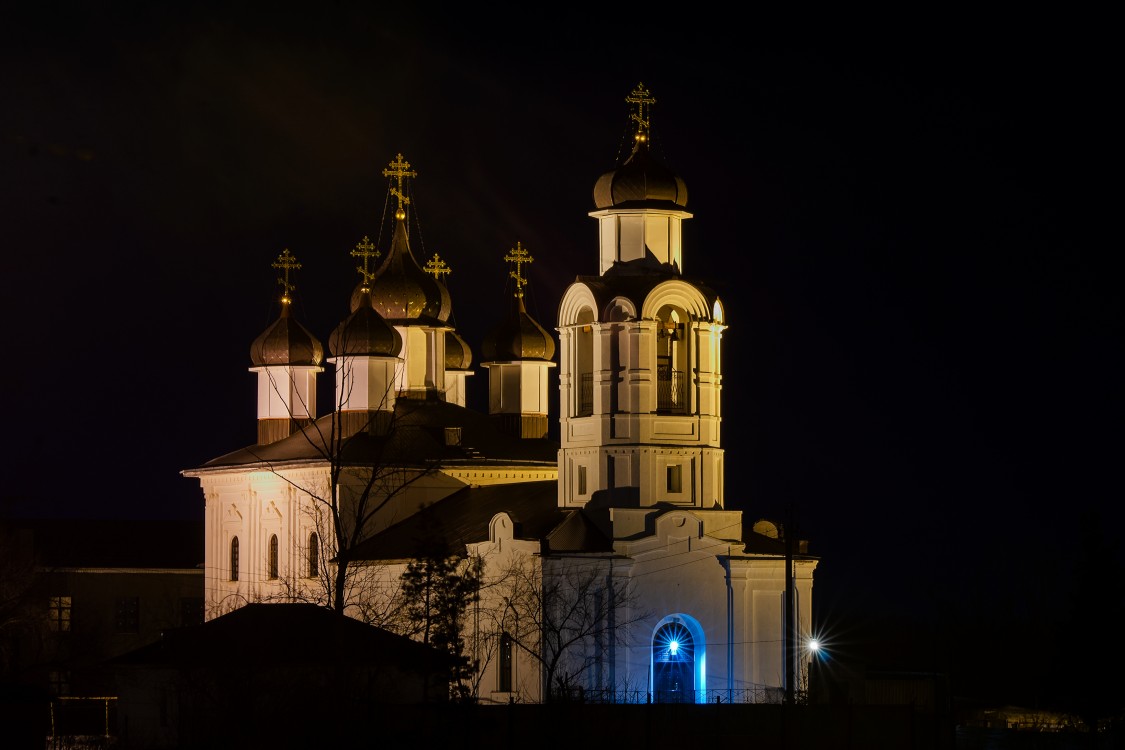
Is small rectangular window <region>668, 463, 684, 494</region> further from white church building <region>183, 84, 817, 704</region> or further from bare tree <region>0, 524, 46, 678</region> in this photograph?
bare tree <region>0, 524, 46, 678</region>

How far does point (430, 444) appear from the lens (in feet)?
171

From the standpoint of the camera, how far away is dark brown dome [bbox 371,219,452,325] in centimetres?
5531

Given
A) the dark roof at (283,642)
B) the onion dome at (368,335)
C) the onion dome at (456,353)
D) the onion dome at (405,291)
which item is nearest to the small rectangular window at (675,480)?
the dark roof at (283,642)

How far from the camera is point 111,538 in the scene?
222ft

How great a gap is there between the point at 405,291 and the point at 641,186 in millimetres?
12327

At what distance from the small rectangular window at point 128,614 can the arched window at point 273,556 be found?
10632 mm

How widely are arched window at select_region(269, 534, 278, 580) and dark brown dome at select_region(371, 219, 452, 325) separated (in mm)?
5429

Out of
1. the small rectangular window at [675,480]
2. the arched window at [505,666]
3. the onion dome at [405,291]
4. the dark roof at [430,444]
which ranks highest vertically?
the onion dome at [405,291]

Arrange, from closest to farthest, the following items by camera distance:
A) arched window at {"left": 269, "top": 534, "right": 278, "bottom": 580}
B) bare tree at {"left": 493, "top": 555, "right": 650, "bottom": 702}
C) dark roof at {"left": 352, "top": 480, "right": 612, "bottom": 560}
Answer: bare tree at {"left": 493, "top": 555, "right": 650, "bottom": 702}
dark roof at {"left": 352, "top": 480, "right": 612, "bottom": 560}
arched window at {"left": 269, "top": 534, "right": 278, "bottom": 580}

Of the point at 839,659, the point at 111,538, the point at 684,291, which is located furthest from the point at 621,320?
the point at 111,538

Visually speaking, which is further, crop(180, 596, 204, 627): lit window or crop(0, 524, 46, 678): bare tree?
crop(180, 596, 204, 627): lit window

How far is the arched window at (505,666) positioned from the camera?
4425 cm

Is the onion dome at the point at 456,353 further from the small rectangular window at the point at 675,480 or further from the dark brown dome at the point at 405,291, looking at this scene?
the small rectangular window at the point at 675,480

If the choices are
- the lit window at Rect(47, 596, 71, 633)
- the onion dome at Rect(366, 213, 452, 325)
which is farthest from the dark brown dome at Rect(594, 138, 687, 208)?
the lit window at Rect(47, 596, 71, 633)
